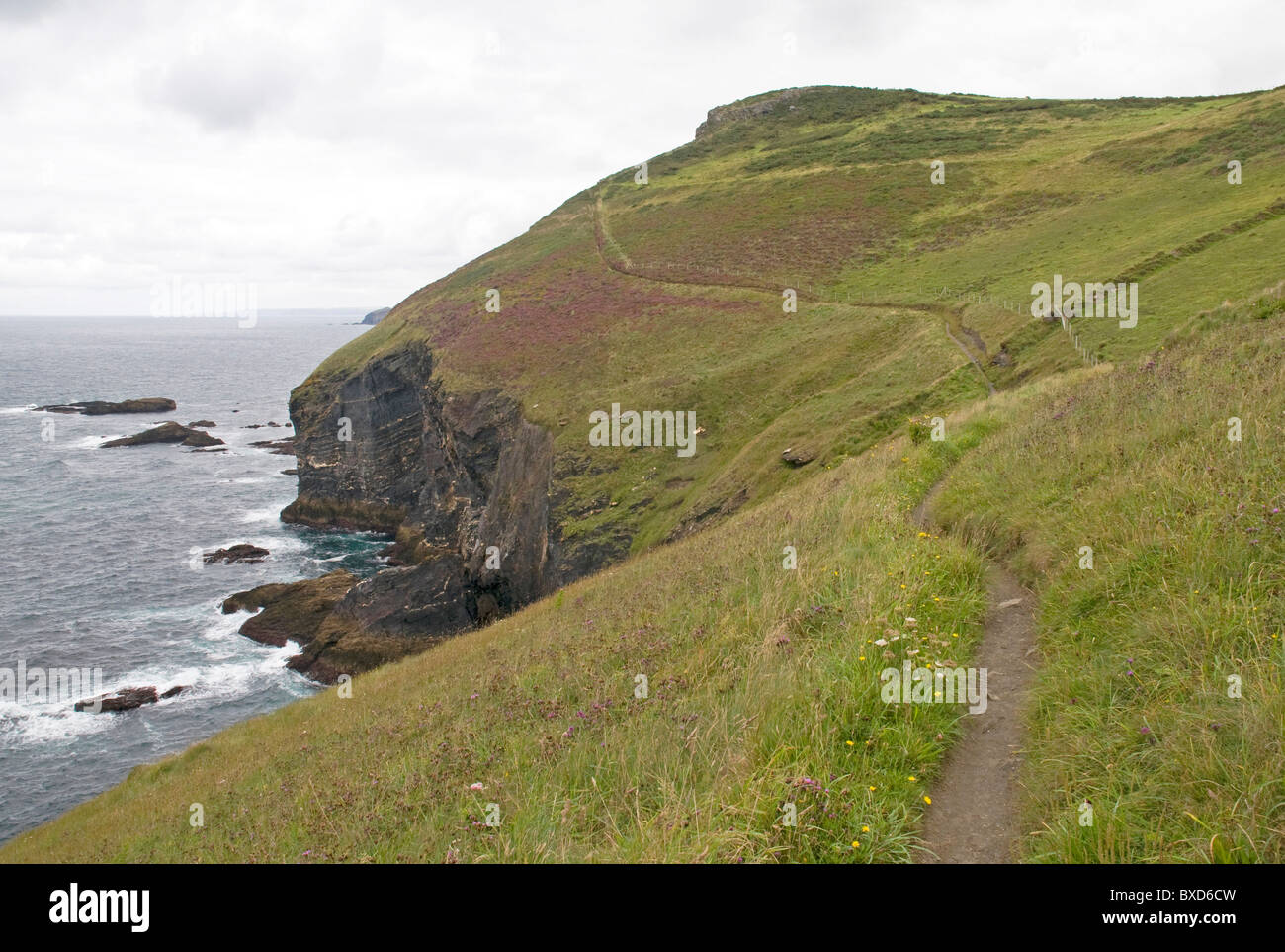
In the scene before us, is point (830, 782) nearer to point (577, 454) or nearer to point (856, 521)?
point (856, 521)

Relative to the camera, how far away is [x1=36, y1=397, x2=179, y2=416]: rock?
117 meters

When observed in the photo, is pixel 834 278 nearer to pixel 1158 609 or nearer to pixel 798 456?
pixel 798 456

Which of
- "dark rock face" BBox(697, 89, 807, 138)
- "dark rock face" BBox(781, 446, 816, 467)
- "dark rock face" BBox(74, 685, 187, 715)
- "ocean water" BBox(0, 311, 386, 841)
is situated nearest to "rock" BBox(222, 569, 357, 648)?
"ocean water" BBox(0, 311, 386, 841)

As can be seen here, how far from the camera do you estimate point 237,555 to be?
2175 inches

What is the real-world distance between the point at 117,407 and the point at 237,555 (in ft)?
267

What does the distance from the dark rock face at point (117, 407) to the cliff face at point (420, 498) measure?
59370 mm

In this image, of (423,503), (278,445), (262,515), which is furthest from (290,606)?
(278,445)

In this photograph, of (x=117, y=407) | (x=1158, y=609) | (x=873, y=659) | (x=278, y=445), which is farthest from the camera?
(x=117, y=407)

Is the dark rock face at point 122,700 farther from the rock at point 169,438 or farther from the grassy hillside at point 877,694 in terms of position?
the rock at point 169,438

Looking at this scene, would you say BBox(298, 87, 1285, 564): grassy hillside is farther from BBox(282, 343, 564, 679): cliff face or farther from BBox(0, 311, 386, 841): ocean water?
BBox(0, 311, 386, 841): ocean water

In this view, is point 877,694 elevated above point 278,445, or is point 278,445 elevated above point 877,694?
point 278,445

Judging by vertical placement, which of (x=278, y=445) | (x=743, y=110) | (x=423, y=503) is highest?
(x=743, y=110)

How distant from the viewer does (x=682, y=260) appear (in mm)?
68438

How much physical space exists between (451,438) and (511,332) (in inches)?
442
